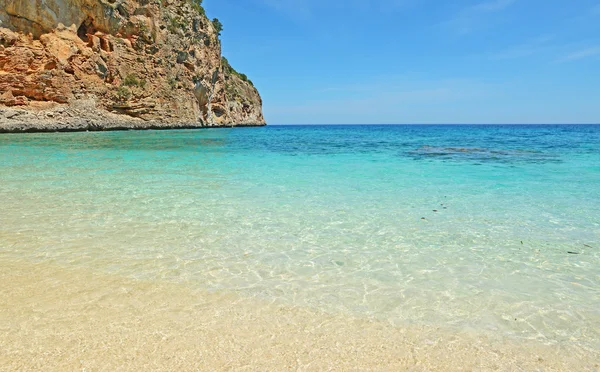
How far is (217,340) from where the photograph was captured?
2516mm

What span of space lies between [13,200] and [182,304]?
5.52 meters

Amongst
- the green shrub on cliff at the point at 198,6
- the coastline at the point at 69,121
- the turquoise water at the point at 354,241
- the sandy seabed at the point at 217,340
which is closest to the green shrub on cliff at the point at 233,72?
the green shrub on cliff at the point at 198,6

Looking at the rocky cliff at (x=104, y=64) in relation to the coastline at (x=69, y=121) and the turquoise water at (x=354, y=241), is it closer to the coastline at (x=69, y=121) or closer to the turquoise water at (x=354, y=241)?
the coastline at (x=69, y=121)

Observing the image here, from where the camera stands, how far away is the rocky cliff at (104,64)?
29.5m

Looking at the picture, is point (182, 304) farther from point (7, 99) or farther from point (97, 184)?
point (7, 99)

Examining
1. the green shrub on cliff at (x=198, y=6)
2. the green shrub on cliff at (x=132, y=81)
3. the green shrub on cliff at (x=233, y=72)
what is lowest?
the green shrub on cliff at (x=132, y=81)

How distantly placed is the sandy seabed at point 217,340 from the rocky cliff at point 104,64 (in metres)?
33.4

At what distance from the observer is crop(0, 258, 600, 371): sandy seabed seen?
2.29m

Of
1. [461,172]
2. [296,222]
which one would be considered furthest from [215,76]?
[296,222]

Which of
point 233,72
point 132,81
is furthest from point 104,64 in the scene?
point 233,72

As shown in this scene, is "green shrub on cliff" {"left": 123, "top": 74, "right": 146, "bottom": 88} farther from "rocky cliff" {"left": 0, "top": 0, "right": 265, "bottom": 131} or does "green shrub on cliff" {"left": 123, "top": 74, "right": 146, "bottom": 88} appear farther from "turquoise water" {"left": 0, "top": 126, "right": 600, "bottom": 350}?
"turquoise water" {"left": 0, "top": 126, "right": 600, "bottom": 350}

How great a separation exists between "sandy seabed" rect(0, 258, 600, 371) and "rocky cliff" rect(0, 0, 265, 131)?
109 feet

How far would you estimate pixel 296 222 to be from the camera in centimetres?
554

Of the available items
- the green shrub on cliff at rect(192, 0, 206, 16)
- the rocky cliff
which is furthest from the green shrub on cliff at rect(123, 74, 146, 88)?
the green shrub on cliff at rect(192, 0, 206, 16)
